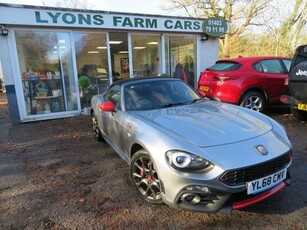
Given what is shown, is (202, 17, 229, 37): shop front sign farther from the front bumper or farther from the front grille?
the front bumper

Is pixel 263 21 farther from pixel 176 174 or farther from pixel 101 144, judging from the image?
pixel 176 174

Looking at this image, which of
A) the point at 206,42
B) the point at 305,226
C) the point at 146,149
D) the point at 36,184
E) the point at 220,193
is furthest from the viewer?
the point at 206,42

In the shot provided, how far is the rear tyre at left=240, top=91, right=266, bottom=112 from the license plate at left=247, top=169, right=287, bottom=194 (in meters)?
4.02

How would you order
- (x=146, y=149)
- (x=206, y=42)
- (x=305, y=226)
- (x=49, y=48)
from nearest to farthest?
(x=305, y=226) < (x=146, y=149) < (x=49, y=48) < (x=206, y=42)

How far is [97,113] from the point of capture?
191 inches

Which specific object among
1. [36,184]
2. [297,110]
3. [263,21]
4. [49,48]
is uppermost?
[263,21]

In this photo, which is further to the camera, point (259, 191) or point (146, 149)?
point (146, 149)

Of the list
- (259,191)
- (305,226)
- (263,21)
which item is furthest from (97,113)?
(263,21)

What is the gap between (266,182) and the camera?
2289 millimetres

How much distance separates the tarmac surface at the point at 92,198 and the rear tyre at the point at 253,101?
4.74 ft

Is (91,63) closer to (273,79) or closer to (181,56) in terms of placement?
(181,56)

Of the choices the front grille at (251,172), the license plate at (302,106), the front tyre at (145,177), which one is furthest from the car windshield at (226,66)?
the front tyre at (145,177)

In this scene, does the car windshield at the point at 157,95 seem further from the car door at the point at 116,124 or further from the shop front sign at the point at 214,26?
the shop front sign at the point at 214,26

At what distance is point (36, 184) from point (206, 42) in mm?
8048
